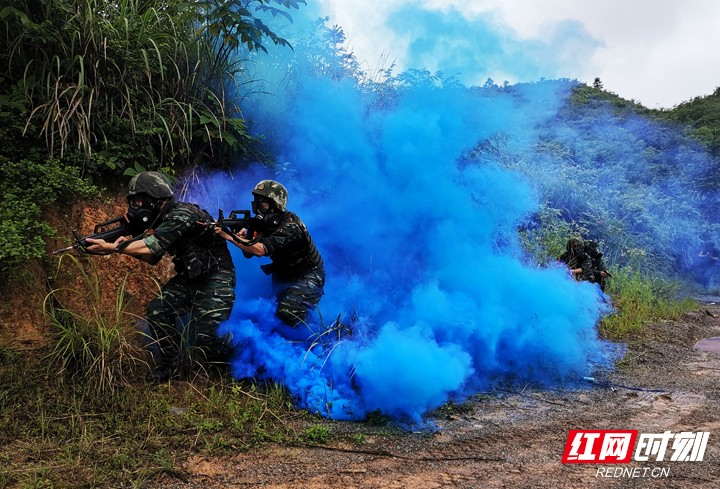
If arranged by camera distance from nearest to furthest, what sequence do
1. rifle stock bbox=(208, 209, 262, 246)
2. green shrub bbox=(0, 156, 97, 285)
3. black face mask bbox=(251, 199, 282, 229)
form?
green shrub bbox=(0, 156, 97, 285) → rifle stock bbox=(208, 209, 262, 246) → black face mask bbox=(251, 199, 282, 229)

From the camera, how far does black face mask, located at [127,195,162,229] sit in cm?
384

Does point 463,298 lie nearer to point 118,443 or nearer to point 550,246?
point 118,443

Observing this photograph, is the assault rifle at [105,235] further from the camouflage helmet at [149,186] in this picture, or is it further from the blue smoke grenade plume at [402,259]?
the blue smoke grenade plume at [402,259]

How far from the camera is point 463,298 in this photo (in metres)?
4.81

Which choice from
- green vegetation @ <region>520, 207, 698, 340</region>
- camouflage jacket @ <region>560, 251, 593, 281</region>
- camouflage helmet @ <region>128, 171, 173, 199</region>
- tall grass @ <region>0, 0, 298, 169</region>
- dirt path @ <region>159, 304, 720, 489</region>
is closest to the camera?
dirt path @ <region>159, 304, 720, 489</region>

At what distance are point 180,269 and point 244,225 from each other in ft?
2.15

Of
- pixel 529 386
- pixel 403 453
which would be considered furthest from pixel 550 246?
pixel 403 453

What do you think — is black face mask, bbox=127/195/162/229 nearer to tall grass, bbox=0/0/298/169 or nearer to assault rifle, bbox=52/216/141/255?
assault rifle, bbox=52/216/141/255

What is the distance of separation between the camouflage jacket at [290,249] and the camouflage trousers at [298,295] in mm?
66

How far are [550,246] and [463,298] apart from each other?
5.34m

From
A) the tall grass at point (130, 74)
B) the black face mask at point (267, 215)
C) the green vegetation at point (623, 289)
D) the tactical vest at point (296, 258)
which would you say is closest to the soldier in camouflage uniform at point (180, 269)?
the black face mask at point (267, 215)

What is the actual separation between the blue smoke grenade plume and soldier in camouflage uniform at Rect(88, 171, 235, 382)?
220mm

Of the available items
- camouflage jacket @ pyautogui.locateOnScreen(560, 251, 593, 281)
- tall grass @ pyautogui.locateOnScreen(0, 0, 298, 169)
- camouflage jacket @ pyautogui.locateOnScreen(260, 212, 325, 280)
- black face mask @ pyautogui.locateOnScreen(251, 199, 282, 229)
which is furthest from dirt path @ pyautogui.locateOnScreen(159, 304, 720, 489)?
camouflage jacket @ pyautogui.locateOnScreen(560, 251, 593, 281)

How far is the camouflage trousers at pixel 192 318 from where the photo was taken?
396 cm
